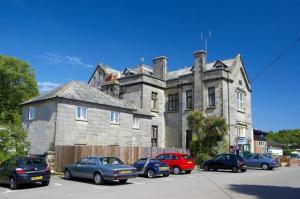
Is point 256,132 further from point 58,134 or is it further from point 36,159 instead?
point 36,159

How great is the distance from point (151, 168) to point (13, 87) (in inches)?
1379

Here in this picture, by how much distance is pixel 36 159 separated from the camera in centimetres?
1673

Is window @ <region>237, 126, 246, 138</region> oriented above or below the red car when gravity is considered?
above

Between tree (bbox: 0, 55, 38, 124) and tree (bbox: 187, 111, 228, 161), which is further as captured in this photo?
tree (bbox: 0, 55, 38, 124)

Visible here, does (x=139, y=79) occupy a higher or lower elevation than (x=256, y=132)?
higher

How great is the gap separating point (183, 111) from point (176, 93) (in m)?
2.71

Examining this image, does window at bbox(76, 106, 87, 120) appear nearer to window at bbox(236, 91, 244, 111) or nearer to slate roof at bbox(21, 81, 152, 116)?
slate roof at bbox(21, 81, 152, 116)

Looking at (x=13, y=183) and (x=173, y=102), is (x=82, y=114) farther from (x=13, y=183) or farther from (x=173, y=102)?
(x=173, y=102)

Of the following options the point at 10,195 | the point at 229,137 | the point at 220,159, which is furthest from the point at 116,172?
the point at 229,137

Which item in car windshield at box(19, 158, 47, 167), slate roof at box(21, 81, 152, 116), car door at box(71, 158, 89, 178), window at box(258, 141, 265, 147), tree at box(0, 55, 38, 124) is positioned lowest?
car door at box(71, 158, 89, 178)

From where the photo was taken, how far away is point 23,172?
1578 cm

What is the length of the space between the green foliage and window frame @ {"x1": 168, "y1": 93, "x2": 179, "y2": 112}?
20.0 meters

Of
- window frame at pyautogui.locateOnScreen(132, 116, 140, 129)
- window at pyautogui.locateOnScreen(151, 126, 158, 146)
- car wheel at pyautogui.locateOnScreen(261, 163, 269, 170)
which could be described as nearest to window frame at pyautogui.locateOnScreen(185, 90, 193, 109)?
window at pyautogui.locateOnScreen(151, 126, 158, 146)

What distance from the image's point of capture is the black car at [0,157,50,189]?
1575cm
